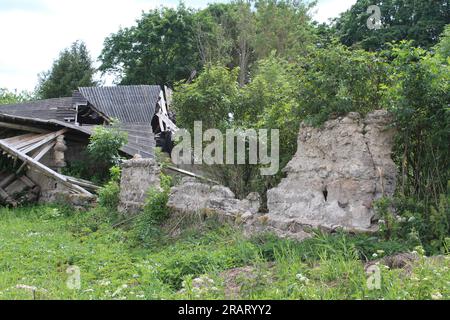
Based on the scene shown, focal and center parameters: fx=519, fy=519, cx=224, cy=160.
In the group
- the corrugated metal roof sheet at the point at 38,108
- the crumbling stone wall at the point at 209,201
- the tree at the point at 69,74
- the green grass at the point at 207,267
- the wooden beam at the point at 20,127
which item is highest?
the tree at the point at 69,74

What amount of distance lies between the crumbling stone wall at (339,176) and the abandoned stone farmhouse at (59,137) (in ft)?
21.9

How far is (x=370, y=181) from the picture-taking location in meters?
6.57

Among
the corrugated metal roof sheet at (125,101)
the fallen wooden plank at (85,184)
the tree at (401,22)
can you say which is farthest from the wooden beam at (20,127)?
the tree at (401,22)

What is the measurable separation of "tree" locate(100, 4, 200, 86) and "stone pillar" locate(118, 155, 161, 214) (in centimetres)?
2165

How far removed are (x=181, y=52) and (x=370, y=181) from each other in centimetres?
2778

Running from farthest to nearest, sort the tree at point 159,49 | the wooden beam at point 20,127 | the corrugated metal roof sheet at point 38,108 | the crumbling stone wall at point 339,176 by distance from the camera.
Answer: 1. the tree at point 159,49
2. the corrugated metal roof sheet at point 38,108
3. the wooden beam at point 20,127
4. the crumbling stone wall at point 339,176

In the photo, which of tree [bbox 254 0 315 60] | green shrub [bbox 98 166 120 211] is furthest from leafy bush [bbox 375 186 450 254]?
tree [bbox 254 0 315 60]

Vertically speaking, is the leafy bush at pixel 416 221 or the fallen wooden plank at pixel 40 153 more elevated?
the fallen wooden plank at pixel 40 153

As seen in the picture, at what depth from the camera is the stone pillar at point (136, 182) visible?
1038cm

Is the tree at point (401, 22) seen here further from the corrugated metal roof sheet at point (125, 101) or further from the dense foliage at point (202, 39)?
the corrugated metal roof sheet at point (125, 101)

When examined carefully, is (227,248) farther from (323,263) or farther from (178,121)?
(178,121)

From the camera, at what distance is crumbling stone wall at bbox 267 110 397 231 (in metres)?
6.57

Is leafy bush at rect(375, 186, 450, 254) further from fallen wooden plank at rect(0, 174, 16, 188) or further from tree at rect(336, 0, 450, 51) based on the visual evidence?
tree at rect(336, 0, 450, 51)
